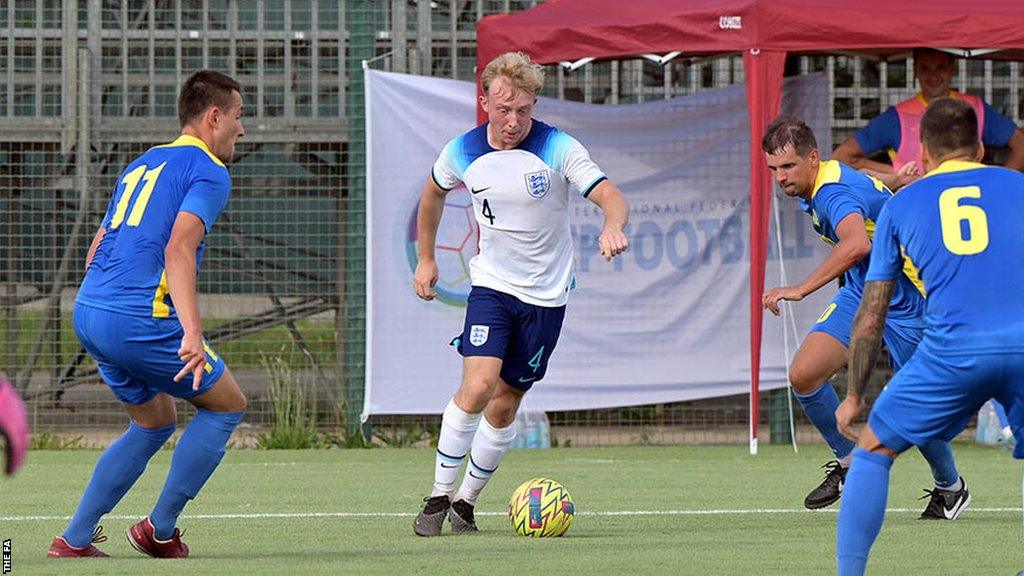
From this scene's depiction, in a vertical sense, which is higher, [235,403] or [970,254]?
[970,254]

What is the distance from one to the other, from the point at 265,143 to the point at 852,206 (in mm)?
6004

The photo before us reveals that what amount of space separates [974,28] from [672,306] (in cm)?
265

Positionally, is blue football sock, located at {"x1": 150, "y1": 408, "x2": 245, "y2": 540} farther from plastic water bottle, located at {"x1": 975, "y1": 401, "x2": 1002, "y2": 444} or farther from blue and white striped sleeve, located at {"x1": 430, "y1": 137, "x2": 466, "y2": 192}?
plastic water bottle, located at {"x1": 975, "y1": 401, "x2": 1002, "y2": 444}

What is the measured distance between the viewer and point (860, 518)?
5324 millimetres

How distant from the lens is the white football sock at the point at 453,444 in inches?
301

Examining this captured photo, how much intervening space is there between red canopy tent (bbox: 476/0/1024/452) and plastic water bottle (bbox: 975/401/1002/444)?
1.75m

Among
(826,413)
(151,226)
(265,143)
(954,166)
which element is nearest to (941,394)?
(954,166)

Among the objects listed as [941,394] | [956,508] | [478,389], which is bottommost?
[956,508]

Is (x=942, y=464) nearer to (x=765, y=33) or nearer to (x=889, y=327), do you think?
(x=889, y=327)

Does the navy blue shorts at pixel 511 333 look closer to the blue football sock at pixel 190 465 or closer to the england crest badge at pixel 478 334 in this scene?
the england crest badge at pixel 478 334

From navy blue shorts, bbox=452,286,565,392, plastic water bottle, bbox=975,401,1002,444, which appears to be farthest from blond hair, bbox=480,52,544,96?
plastic water bottle, bbox=975,401,1002,444

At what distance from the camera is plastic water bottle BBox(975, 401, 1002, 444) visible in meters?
12.0

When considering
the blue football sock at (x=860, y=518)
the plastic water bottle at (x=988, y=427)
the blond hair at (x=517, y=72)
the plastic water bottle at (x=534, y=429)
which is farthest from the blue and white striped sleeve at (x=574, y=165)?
the plastic water bottle at (x=988, y=427)

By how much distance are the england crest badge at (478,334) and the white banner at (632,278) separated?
4.55 metres
